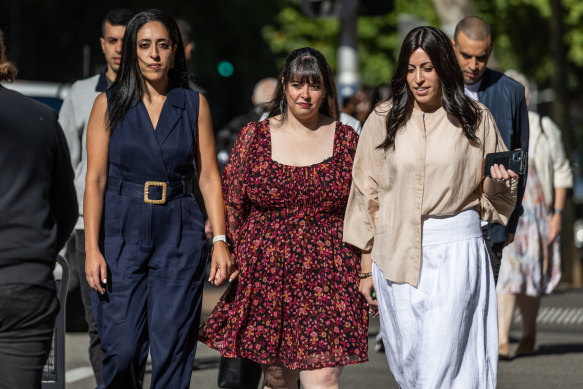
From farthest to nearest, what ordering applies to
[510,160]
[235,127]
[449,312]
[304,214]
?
[235,127]
[304,214]
[449,312]
[510,160]

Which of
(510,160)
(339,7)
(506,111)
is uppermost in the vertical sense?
(339,7)

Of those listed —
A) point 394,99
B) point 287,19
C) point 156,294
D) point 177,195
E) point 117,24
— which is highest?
point 287,19

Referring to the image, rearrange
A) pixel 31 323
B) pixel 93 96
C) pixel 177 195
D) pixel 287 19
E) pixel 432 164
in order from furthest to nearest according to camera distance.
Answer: pixel 287 19, pixel 93 96, pixel 177 195, pixel 432 164, pixel 31 323

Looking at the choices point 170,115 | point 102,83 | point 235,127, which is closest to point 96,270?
point 170,115

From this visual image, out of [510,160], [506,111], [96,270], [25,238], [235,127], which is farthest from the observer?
[235,127]

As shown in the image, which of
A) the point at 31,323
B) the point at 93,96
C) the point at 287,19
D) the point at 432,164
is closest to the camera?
the point at 31,323

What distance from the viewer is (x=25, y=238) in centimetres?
406

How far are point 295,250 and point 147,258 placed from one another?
69 cm

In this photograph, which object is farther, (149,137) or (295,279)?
(295,279)

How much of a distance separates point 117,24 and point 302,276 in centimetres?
241

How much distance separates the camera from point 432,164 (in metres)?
5.25

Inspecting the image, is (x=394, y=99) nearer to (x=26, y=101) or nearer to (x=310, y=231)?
(x=310, y=231)

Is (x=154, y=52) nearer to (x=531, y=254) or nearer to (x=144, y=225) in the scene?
(x=144, y=225)

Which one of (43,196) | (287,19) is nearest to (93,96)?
(43,196)
